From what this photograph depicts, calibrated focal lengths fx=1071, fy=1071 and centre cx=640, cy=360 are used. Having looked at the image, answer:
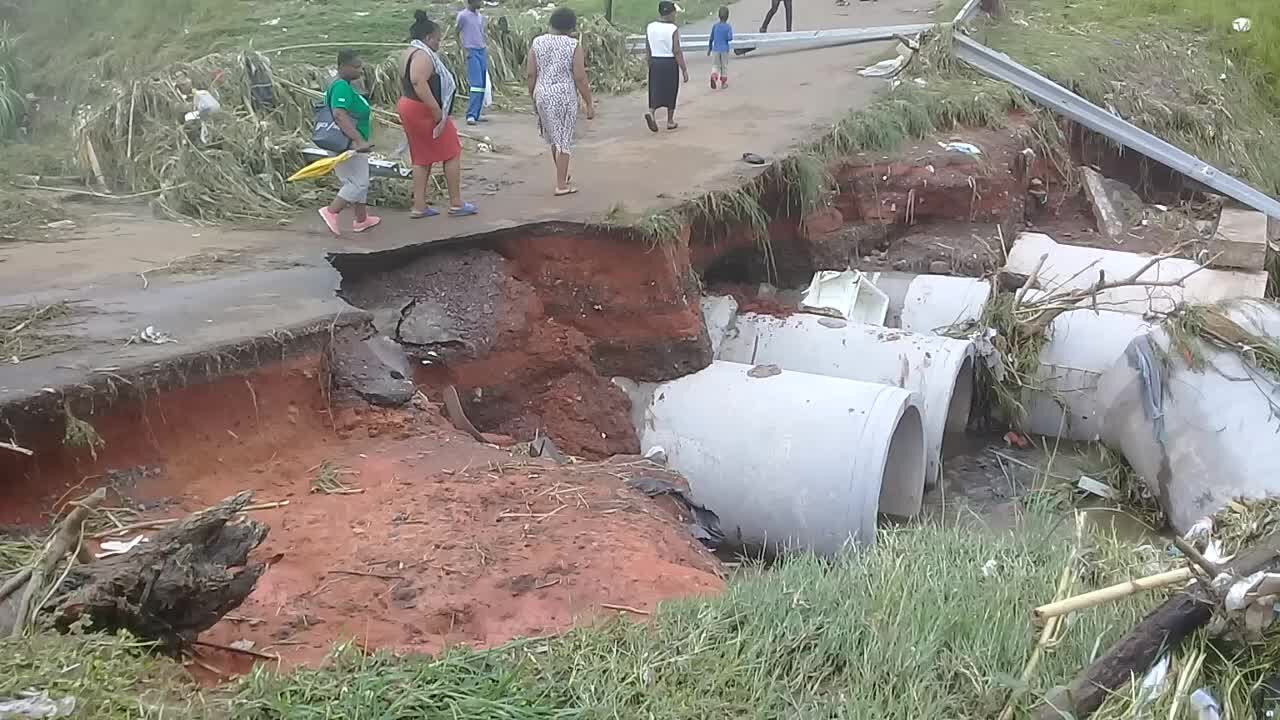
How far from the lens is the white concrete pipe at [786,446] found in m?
5.99

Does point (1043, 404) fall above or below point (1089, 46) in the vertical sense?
below

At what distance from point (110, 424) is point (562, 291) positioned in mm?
2943

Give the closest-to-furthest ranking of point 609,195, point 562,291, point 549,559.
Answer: point 549,559 → point 562,291 → point 609,195

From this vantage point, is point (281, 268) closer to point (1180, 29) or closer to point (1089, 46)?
point (1089, 46)

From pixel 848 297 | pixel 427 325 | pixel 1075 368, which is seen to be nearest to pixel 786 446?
pixel 848 297

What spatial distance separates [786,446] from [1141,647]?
3.17 m

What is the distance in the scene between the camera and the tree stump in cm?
340

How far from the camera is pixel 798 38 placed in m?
12.5

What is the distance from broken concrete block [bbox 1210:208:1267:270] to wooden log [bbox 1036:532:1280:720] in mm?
5897

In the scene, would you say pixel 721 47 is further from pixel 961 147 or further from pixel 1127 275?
pixel 1127 275

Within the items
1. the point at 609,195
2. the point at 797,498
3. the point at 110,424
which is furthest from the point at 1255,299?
the point at 110,424

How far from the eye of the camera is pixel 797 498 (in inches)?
241

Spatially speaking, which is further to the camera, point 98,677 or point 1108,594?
point 1108,594

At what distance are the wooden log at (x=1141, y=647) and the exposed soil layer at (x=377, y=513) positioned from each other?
63.1 inches
